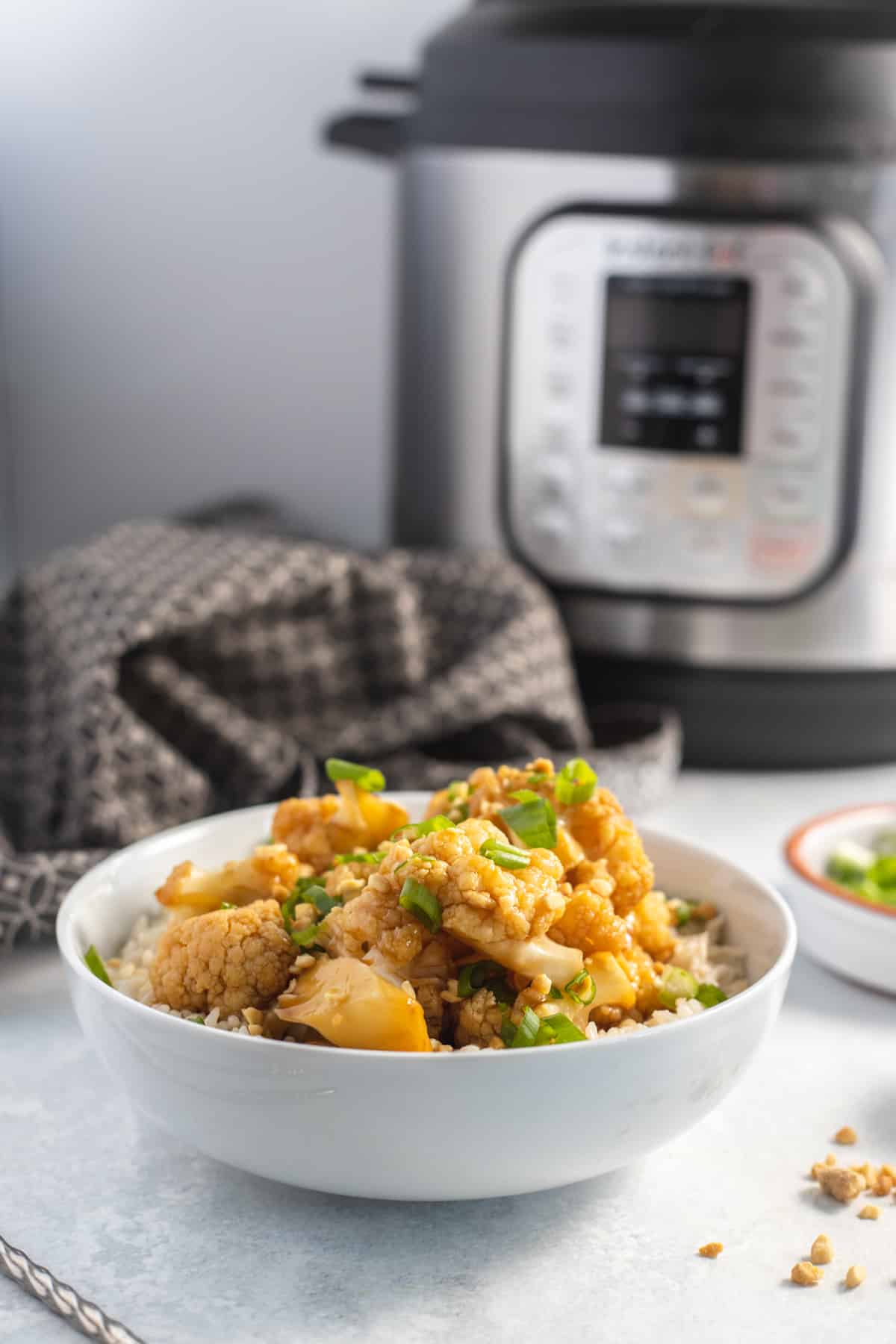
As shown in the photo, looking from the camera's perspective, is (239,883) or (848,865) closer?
(239,883)

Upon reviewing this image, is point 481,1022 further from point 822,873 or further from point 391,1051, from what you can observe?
point 822,873

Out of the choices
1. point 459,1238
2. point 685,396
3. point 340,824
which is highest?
point 685,396

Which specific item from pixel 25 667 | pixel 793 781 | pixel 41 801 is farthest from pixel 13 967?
pixel 793 781

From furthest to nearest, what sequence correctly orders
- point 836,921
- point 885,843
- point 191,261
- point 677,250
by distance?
point 191,261 → point 677,250 → point 885,843 → point 836,921

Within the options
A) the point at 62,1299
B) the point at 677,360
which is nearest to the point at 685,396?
the point at 677,360

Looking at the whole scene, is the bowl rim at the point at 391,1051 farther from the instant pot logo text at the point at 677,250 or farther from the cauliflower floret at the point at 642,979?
the instant pot logo text at the point at 677,250

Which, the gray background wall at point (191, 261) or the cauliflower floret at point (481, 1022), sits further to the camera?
the gray background wall at point (191, 261)

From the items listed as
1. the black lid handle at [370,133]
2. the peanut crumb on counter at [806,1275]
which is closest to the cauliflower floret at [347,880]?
the peanut crumb on counter at [806,1275]
